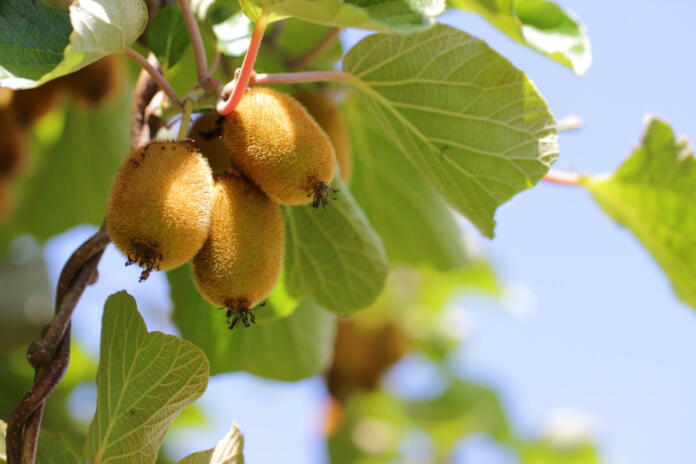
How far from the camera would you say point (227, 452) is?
1.16m

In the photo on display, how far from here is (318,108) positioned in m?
1.68

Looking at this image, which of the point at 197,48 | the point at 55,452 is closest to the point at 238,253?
the point at 197,48

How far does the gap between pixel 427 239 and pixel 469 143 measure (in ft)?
2.97

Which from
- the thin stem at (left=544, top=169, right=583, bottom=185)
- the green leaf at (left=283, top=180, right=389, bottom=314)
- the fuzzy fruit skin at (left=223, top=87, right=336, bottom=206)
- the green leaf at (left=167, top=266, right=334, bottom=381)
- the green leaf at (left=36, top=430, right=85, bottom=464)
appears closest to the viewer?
the fuzzy fruit skin at (left=223, top=87, right=336, bottom=206)

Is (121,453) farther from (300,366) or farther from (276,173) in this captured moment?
(300,366)

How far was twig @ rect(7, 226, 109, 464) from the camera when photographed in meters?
1.05

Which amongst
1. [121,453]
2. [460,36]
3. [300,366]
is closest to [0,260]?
[300,366]

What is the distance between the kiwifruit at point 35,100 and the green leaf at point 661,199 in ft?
4.09

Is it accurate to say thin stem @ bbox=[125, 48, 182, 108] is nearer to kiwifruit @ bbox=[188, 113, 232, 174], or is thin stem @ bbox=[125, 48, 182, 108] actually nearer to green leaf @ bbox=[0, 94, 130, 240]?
kiwifruit @ bbox=[188, 113, 232, 174]

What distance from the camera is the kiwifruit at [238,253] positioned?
1.06 metres

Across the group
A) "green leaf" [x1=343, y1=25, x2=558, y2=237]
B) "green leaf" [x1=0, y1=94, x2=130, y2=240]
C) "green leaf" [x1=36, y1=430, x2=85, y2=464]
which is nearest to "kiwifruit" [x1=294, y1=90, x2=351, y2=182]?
"green leaf" [x1=343, y1=25, x2=558, y2=237]

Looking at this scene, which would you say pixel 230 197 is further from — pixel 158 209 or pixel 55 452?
pixel 55 452

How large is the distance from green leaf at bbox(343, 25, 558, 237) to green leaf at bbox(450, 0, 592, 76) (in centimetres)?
4

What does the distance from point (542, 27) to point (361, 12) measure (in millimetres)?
442
